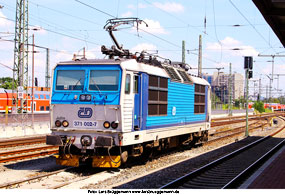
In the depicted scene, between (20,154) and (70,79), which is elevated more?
(70,79)

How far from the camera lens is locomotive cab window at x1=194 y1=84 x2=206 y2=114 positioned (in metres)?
18.5

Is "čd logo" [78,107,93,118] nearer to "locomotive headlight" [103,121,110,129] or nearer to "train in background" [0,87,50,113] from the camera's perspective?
"locomotive headlight" [103,121,110,129]

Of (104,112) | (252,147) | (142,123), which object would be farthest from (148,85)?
(252,147)

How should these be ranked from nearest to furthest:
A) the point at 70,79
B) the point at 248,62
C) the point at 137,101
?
1. the point at 70,79
2. the point at 137,101
3. the point at 248,62

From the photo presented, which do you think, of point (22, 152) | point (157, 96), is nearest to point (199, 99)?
point (157, 96)

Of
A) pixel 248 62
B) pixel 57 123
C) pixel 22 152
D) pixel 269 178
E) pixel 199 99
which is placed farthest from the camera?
pixel 248 62

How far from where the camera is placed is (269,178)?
11195 millimetres

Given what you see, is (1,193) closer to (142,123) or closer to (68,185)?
(68,185)

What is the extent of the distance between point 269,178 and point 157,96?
15.7 feet

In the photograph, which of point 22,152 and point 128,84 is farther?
point 22,152

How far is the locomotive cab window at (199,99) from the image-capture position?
1852 centimetres

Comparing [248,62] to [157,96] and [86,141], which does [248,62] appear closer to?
[157,96]

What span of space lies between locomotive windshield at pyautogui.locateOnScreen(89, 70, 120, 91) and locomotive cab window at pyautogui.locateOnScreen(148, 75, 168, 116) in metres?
1.88

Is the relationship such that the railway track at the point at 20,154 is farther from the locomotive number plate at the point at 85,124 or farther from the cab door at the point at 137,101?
the cab door at the point at 137,101
